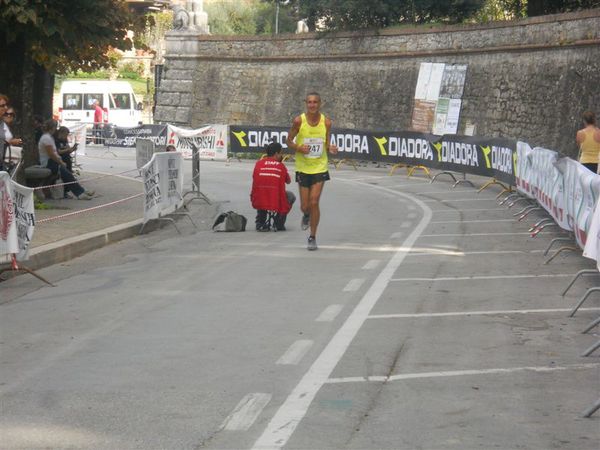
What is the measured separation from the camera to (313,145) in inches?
613

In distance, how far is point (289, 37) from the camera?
5041 centimetres

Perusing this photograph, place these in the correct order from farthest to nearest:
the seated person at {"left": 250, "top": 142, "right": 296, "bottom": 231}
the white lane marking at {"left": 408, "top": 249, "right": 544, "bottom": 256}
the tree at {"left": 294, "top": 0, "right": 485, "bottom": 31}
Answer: the tree at {"left": 294, "top": 0, "right": 485, "bottom": 31} → the seated person at {"left": 250, "top": 142, "right": 296, "bottom": 231} → the white lane marking at {"left": 408, "top": 249, "right": 544, "bottom": 256}

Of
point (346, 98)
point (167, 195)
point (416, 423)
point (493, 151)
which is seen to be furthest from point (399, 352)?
point (346, 98)

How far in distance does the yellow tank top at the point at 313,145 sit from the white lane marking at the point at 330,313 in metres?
5.12

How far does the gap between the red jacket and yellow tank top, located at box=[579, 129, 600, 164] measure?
490cm

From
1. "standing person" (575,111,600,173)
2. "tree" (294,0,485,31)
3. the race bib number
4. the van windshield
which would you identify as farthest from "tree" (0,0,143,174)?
the van windshield

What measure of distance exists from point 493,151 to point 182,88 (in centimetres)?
2801

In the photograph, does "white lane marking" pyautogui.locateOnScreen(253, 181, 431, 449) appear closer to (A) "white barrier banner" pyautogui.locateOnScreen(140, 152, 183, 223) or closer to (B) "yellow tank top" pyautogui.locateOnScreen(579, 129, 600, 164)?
(A) "white barrier banner" pyautogui.locateOnScreen(140, 152, 183, 223)

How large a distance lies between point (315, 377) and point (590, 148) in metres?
12.7

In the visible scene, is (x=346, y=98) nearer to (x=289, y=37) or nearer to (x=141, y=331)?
(x=289, y=37)

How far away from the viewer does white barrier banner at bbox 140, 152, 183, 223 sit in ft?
60.4

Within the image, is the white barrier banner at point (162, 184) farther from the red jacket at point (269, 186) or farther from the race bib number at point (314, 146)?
the race bib number at point (314, 146)

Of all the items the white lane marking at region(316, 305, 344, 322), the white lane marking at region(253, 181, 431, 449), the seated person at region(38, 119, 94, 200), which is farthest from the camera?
the seated person at region(38, 119, 94, 200)

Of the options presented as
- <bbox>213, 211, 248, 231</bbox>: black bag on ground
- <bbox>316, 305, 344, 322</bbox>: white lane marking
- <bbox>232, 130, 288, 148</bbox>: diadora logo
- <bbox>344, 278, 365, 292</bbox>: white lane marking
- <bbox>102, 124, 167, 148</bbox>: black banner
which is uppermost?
<bbox>316, 305, 344, 322</bbox>: white lane marking
